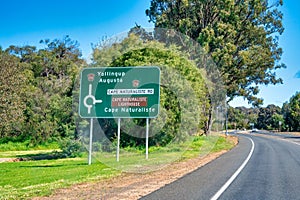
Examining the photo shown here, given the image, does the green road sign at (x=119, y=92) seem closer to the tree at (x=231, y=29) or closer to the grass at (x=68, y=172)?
the grass at (x=68, y=172)

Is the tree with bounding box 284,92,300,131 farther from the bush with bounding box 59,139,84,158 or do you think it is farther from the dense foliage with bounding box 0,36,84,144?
the bush with bounding box 59,139,84,158

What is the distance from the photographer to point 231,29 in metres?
41.0

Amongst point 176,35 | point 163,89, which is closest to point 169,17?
point 176,35

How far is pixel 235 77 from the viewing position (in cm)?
4462

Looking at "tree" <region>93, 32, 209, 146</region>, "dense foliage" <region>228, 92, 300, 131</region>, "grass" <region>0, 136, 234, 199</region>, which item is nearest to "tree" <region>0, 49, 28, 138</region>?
"grass" <region>0, 136, 234, 199</region>

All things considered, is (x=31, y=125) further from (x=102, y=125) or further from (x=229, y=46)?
(x=229, y=46)

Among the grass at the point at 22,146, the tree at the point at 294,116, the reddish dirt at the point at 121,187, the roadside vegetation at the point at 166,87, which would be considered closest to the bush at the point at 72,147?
the roadside vegetation at the point at 166,87

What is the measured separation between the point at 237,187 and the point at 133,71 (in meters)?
9.50

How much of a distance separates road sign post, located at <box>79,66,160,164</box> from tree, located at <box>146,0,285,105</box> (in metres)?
20.8

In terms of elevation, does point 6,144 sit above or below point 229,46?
below

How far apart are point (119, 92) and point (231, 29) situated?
25530mm

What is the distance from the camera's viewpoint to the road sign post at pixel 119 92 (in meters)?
18.8

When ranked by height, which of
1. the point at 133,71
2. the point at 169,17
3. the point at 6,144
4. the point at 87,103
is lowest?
the point at 6,144

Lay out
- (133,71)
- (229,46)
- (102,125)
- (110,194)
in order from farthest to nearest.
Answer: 1. (229,46)
2. (102,125)
3. (133,71)
4. (110,194)
